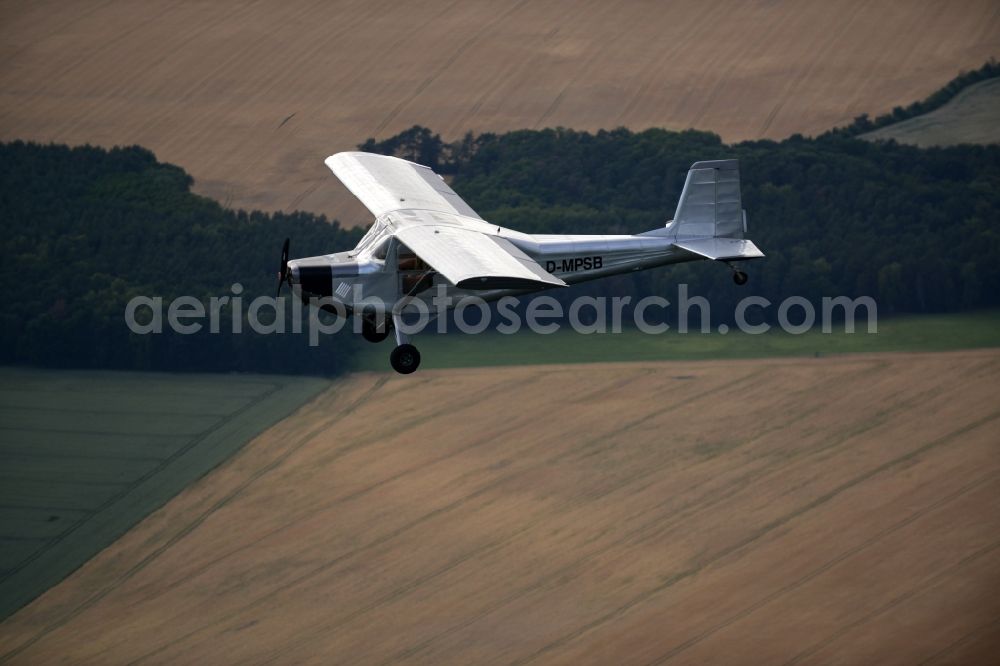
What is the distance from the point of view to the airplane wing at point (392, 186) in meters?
44.7

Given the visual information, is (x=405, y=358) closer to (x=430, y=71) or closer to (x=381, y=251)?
(x=381, y=251)

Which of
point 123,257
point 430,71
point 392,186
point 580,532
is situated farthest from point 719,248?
point 430,71

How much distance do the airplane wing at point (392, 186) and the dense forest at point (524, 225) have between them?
2311 cm

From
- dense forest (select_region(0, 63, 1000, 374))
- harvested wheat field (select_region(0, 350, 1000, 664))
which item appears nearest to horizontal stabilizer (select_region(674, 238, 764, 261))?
harvested wheat field (select_region(0, 350, 1000, 664))

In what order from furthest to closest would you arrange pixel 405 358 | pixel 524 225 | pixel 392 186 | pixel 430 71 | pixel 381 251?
pixel 430 71, pixel 524 225, pixel 392 186, pixel 405 358, pixel 381 251

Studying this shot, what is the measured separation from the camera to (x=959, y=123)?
96.6 meters

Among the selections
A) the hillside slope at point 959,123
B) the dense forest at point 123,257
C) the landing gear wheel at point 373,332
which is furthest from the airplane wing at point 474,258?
the hillside slope at point 959,123

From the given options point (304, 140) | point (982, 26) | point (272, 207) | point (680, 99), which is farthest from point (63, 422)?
point (982, 26)

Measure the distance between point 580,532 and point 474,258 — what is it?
2069 centimetres

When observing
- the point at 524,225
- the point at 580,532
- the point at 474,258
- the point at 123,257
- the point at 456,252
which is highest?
the point at 524,225

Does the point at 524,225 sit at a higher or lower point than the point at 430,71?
lower

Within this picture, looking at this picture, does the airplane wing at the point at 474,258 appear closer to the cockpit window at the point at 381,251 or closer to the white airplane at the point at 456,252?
the white airplane at the point at 456,252

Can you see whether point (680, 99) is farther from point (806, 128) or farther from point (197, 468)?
point (197, 468)

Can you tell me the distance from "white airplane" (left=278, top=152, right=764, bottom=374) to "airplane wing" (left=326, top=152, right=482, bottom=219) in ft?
0.19
